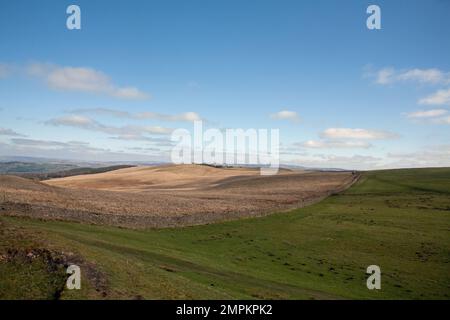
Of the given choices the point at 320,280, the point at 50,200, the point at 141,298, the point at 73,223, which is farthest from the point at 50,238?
the point at 50,200

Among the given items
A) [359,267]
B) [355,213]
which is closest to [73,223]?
[359,267]

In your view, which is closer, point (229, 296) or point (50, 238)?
point (229, 296)

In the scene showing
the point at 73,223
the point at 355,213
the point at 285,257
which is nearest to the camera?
the point at 285,257

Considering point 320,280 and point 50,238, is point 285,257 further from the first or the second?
point 50,238

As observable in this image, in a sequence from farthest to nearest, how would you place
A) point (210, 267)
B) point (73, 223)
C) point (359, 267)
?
1. point (73, 223)
2. point (359, 267)
3. point (210, 267)

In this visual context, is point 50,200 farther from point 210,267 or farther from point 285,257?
point 285,257

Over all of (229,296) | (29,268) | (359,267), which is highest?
(29,268)

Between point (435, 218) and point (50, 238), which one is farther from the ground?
point (50, 238)
